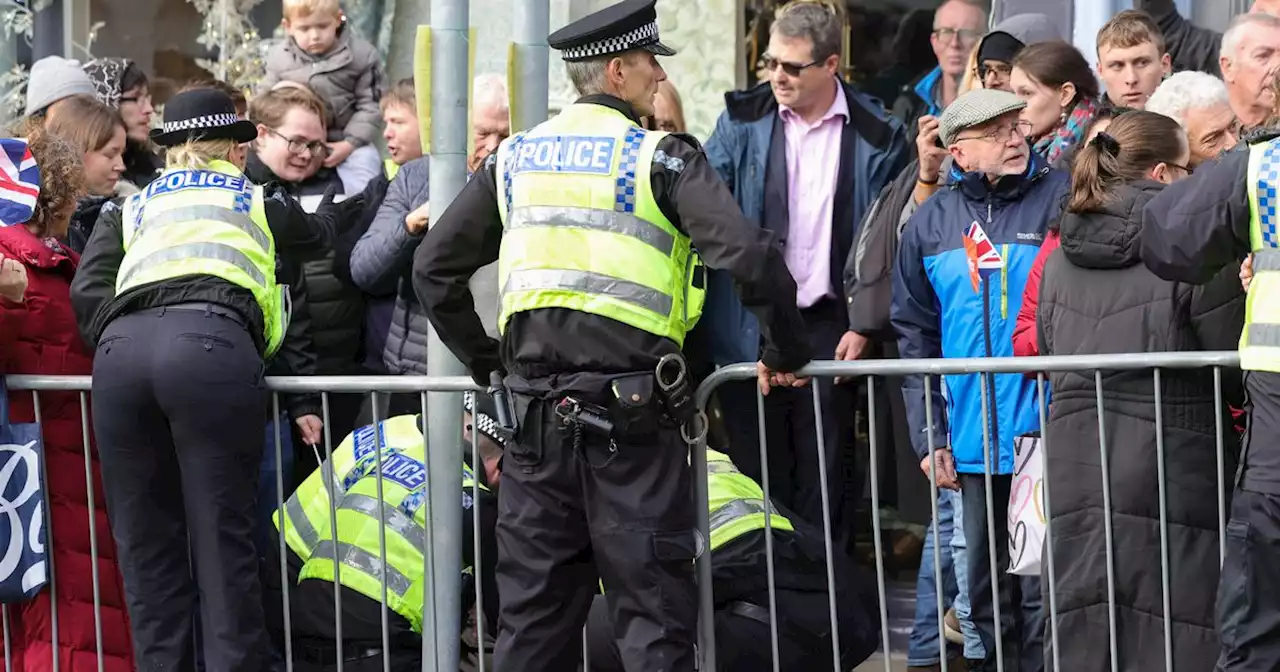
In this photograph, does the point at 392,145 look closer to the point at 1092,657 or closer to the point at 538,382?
the point at 538,382

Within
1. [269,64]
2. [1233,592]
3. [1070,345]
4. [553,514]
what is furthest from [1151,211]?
[269,64]

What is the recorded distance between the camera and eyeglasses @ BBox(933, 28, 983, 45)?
305 inches

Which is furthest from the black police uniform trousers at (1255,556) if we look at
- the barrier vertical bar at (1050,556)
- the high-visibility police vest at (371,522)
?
the high-visibility police vest at (371,522)

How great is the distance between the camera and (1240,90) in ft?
19.4

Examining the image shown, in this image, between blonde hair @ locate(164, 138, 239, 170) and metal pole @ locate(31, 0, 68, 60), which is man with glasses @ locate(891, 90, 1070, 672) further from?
metal pole @ locate(31, 0, 68, 60)

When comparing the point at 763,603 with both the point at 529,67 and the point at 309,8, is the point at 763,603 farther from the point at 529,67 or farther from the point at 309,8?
the point at 309,8

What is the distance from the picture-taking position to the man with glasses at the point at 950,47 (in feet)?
24.9

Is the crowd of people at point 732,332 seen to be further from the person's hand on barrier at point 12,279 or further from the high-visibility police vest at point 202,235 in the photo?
the person's hand on barrier at point 12,279

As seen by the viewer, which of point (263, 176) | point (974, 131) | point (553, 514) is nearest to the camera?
point (553, 514)

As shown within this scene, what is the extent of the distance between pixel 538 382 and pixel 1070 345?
141 cm

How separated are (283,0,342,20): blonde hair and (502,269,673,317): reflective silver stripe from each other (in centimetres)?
358

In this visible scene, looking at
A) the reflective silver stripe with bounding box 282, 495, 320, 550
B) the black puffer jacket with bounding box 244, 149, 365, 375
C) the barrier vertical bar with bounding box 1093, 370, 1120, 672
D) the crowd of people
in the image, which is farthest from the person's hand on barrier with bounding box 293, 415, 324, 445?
the barrier vertical bar with bounding box 1093, 370, 1120, 672

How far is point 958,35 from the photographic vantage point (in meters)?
7.77

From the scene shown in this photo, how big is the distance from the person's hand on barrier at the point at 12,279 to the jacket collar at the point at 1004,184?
2763 millimetres
